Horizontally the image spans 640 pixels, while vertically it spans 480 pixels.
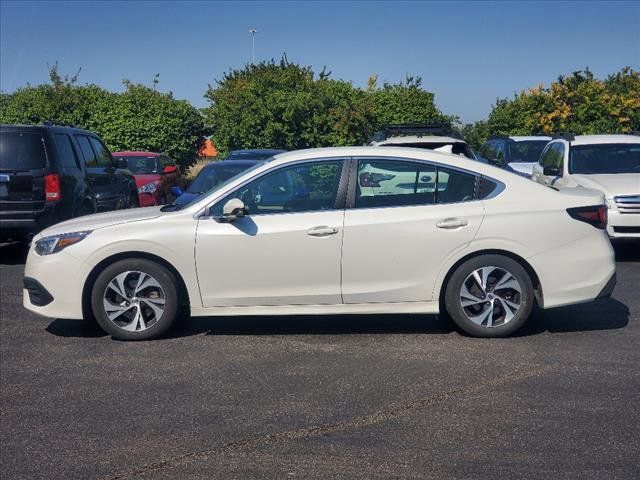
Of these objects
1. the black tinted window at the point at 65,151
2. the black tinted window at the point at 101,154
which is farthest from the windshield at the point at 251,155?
the black tinted window at the point at 65,151

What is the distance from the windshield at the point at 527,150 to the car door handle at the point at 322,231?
12100 mm

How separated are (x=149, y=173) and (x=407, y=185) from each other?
13072 millimetres

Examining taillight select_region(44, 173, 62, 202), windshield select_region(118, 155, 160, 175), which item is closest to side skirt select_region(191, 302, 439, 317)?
taillight select_region(44, 173, 62, 202)

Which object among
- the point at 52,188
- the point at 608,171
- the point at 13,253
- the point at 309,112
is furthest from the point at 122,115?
the point at 608,171

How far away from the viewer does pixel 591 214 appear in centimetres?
741

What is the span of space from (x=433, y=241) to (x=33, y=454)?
3.64 m

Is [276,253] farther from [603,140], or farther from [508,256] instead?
[603,140]

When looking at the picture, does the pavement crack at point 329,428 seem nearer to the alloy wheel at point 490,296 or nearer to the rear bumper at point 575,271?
the alloy wheel at point 490,296

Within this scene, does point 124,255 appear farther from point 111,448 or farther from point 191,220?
point 111,448

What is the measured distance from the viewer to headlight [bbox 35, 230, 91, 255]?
7418 mm

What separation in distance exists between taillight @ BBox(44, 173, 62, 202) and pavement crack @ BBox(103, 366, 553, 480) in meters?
7.49

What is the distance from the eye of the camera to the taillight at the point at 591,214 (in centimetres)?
736

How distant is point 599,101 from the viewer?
24.9m

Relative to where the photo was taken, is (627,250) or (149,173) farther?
(149,173)
